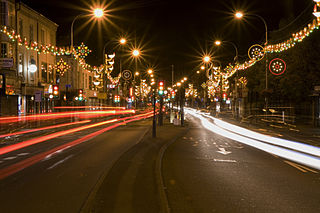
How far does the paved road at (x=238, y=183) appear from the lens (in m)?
6.32

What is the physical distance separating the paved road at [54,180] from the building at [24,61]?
20.1m

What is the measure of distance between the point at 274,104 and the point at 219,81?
2743cm

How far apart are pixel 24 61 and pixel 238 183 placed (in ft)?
128

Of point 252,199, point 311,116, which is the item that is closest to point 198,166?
point 252,199

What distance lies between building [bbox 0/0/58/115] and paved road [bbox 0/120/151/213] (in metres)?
20.1

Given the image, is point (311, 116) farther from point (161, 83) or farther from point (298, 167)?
point (298, 167)

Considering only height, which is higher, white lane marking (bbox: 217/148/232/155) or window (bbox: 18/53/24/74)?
window (bbox: 18/53/24/74)

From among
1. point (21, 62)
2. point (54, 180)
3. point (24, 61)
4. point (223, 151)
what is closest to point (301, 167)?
point (223, 151)

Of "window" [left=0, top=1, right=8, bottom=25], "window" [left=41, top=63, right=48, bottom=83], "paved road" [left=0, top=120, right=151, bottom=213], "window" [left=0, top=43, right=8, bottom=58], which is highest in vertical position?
"window" [left=0, top=1, right=8, bottom=25]

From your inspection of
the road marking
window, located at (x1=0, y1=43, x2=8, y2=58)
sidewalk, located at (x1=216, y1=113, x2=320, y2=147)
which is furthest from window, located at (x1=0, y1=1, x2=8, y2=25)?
the road marking

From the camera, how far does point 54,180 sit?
829cm

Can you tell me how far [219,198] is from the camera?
6.81 meters

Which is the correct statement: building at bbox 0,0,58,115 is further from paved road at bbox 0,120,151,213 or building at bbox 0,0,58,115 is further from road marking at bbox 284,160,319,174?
road marking at bbox 284,160,319,174

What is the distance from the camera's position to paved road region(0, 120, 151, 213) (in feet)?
20.6
